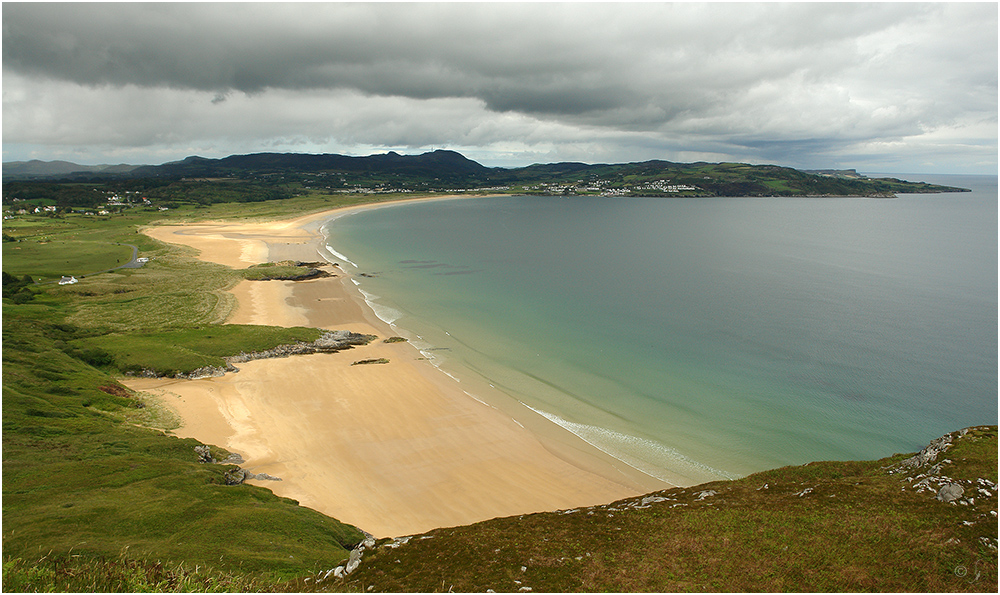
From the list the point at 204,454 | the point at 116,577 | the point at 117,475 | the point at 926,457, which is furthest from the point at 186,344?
the point at 926,457

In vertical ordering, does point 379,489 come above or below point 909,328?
below

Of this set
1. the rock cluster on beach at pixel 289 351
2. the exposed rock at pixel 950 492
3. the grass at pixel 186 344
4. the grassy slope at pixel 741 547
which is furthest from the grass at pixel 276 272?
the exposed rock at pixel 950 492

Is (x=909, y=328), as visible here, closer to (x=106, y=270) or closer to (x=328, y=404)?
(x=328, y=404)

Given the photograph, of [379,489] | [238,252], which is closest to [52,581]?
[379,489]

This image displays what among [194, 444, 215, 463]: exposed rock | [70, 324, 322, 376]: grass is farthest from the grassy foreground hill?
[70, 324, 322, 376]: grass

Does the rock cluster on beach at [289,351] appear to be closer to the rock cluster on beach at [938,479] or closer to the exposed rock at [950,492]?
the rock cluster on beach at [938,479]
